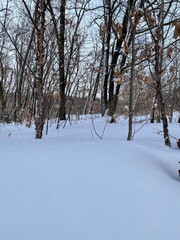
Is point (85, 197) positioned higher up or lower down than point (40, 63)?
lower down

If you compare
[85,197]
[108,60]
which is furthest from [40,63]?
[108,60]

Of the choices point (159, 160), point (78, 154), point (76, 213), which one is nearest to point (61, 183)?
point (76, 213)

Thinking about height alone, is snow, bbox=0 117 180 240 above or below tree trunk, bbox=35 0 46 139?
below

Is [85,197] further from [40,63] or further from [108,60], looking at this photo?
[108,60]

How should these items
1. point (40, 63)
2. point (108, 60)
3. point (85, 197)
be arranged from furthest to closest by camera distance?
point (108, 60), point (40, 63), point (85, 197)

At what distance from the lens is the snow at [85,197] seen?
1174 mm

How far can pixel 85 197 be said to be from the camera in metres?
1.37

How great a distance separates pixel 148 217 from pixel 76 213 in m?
0.30

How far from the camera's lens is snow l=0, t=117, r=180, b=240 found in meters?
1.17

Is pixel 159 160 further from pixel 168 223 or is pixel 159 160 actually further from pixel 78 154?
pixel 168 223

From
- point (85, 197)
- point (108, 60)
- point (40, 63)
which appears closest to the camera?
point (85, 197)

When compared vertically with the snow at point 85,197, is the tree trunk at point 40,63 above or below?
above

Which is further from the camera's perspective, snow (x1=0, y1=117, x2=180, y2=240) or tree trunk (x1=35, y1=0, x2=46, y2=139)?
tree trunk (x1=35, y1=0, x2=46, y2=139)

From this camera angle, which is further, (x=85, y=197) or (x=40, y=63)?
(x=40, y=63)
